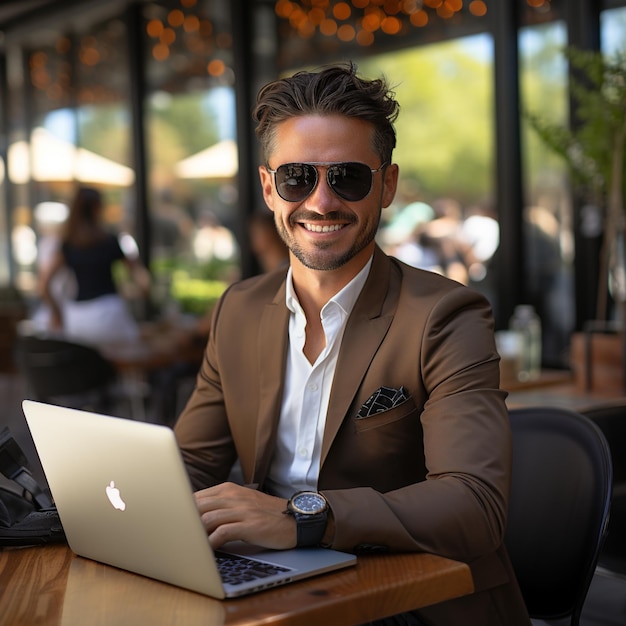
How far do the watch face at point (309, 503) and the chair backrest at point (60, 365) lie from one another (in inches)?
176

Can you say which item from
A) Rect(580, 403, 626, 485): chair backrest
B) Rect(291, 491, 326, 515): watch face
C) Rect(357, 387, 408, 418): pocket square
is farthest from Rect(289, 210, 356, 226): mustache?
Rect(580, 403, 626, 485): chair backrest

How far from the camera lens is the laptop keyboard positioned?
1517mm

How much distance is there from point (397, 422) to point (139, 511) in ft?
1.91

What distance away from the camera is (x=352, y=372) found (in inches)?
79.9

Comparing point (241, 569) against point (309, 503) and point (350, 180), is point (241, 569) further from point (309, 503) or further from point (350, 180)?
point (350, 180)

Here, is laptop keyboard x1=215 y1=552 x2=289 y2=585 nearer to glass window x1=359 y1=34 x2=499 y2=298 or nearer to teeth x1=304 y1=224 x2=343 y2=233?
teeth x1=304 y1=224 x2=343 y2=233

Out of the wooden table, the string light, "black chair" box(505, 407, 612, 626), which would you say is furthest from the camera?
the string light

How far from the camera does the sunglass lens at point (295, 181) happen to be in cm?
208

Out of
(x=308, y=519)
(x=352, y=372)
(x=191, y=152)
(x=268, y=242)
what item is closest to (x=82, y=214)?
(x=268, y=242)

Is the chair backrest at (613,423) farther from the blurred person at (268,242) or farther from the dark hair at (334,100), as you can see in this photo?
the blurred person at (268,242)

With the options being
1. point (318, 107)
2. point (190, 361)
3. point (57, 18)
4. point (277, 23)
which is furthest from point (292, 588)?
point (57, 18)

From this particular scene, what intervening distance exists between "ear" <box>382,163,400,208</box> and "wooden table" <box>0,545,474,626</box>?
0.84m

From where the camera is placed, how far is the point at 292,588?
151cm

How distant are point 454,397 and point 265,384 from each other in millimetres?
453
